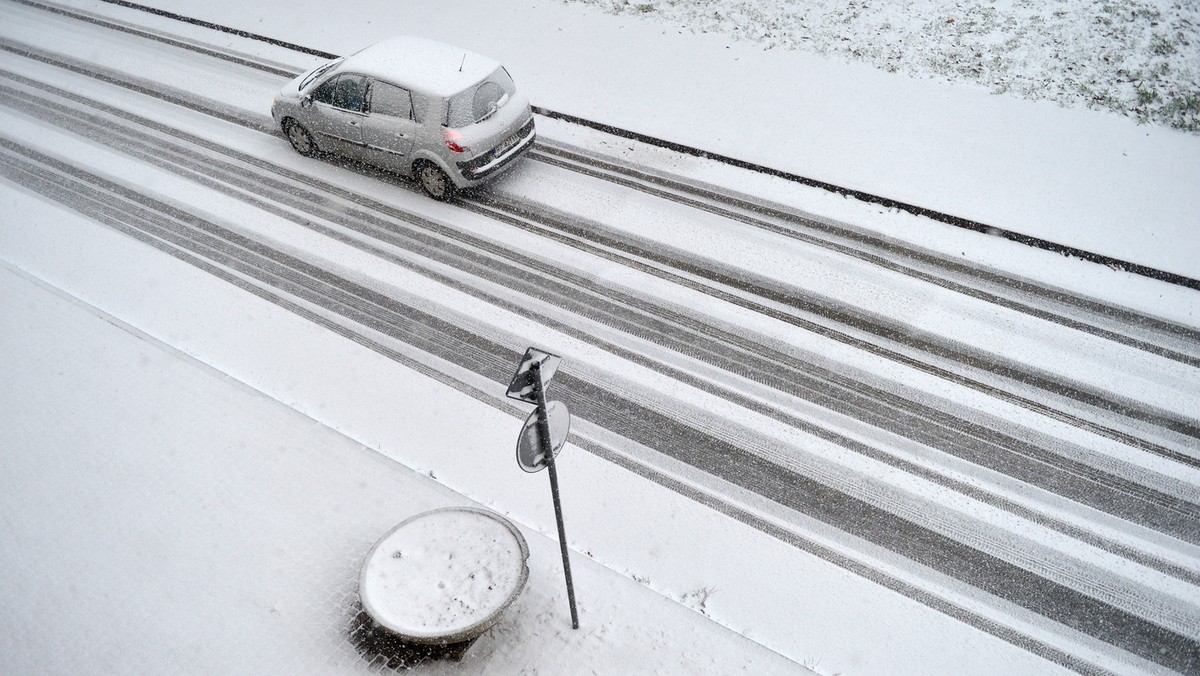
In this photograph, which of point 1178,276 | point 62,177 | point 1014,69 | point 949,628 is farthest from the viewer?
point 1014,69

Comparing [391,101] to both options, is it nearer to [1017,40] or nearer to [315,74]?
[315,74]

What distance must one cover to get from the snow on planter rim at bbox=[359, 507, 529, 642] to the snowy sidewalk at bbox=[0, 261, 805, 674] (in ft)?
1.38

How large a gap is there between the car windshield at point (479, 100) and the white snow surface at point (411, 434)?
1.19 meters

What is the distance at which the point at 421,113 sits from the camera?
9.62m

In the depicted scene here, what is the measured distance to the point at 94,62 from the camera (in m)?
14.0

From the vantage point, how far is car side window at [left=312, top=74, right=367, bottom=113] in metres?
10.1

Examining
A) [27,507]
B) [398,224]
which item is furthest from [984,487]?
[27,507]

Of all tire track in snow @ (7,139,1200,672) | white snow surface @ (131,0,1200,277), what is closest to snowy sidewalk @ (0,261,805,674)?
tire track in snow @ (7,139,1200,672)

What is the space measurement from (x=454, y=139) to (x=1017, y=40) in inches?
382

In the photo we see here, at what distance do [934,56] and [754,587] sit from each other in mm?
10552

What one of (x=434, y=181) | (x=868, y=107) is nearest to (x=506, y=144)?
(x=434, y=181)

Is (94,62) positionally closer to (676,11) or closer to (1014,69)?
(676,11)

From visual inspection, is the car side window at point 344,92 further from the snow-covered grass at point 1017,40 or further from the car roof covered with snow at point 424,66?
the snow-covered grass at point 1017,40

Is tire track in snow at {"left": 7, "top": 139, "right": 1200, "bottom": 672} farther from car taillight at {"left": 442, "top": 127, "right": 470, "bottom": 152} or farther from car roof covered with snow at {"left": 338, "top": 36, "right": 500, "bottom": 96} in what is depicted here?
car roof covered with snow at {"left": 338, "top": 36, "right": 500, "bottom": 96}
